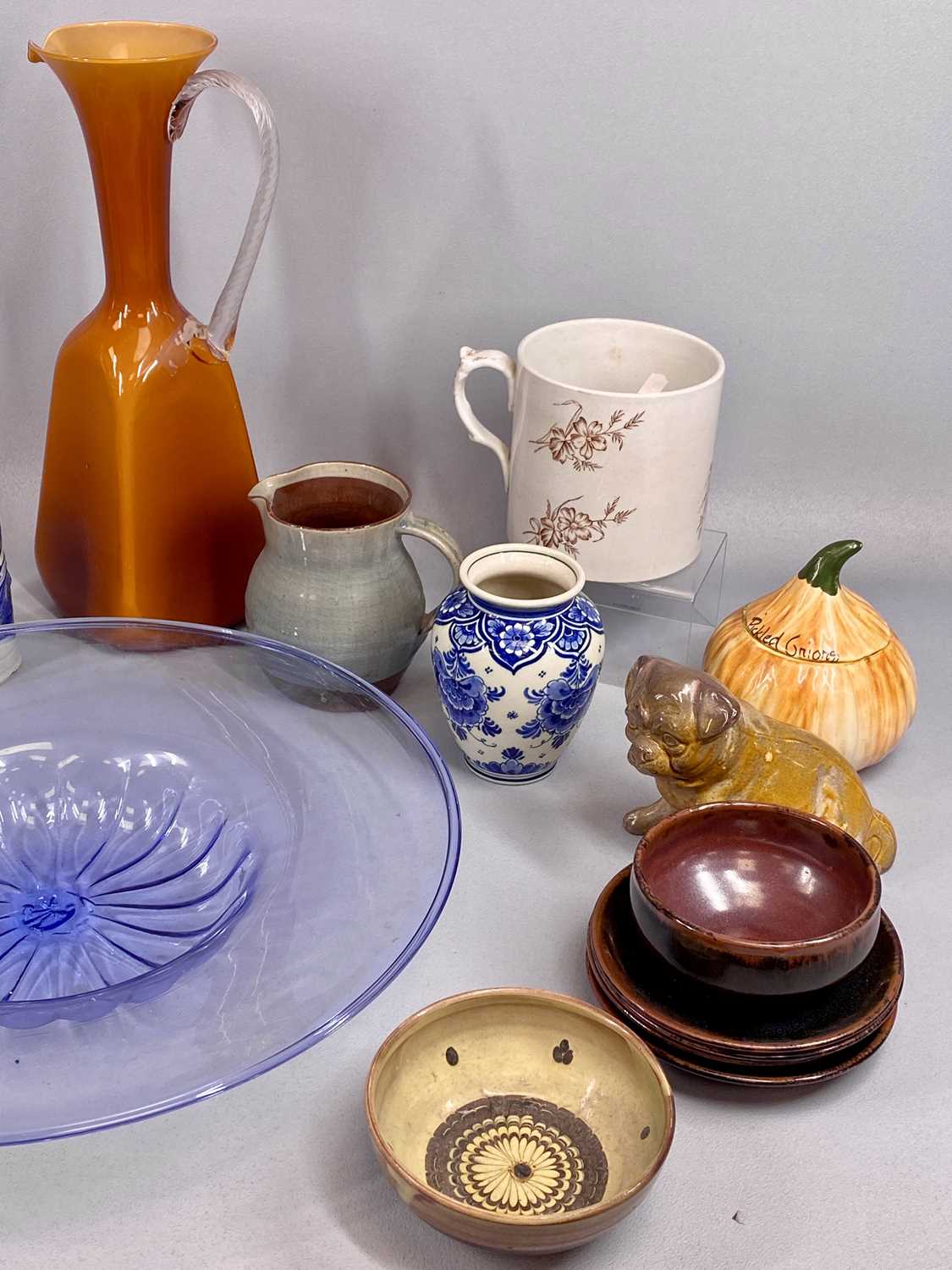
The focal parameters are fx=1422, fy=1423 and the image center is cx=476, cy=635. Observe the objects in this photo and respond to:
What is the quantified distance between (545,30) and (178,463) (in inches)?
19.2

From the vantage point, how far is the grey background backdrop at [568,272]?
3.45ft

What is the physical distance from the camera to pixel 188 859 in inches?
38.0


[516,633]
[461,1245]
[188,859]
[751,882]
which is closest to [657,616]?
[516,633]

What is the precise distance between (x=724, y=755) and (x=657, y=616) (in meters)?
0.31

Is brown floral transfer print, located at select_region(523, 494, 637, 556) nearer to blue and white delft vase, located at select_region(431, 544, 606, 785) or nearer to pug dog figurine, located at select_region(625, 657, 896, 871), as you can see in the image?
blue and white delft vase, located at select_region(431, 544, 606, 785)

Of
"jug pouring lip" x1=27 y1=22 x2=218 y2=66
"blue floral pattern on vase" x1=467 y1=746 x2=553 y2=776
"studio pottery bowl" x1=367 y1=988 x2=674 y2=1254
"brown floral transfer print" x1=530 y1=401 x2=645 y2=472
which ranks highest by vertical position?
"jug pouring lip" x1=27 y1=22 x2=218 y2=66

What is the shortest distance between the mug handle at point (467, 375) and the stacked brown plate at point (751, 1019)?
1.65 ft

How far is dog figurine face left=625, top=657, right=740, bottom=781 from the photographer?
3.05ft

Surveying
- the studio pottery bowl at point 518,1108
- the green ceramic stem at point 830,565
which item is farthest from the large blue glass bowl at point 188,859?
the green ceramic stem at point 830,565

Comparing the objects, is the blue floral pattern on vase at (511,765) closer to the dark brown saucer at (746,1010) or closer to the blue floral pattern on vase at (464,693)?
the blue floral pattern on vase at (464,693)

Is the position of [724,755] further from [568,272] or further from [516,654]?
[568,272]

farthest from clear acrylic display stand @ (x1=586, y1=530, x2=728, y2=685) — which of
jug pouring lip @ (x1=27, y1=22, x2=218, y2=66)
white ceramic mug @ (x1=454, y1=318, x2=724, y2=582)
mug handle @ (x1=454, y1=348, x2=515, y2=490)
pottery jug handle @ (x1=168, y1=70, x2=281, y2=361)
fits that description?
jug pouring lip @ (x1=27, y1=22, x2=218, y2=66)

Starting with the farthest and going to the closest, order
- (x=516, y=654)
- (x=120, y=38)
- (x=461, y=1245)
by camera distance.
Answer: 1. (x=120, y=38)
2. (x=516, y=654)
3. (x=461, y=1245)

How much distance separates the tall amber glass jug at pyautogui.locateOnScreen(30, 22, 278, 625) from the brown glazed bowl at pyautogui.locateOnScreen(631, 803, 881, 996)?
0.52 metres
